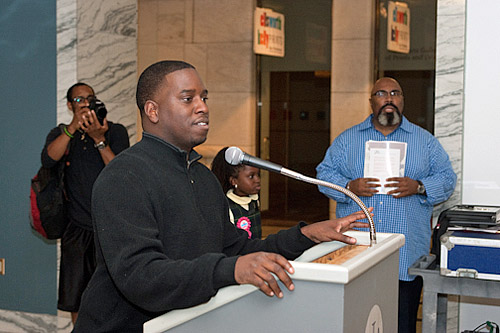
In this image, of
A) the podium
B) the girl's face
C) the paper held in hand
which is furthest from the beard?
the podium

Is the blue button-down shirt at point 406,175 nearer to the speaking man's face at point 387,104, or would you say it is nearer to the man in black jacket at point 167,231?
the speaking man's face at point 387,104

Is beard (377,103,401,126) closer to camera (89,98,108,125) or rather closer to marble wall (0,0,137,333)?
camera (89,98,108,125)

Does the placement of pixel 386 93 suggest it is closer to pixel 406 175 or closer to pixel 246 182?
pixel 406 175

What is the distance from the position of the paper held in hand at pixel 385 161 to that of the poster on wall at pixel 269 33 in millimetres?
4752

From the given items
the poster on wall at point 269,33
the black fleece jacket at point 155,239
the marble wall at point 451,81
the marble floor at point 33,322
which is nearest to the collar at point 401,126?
the marble wall at point 451,81

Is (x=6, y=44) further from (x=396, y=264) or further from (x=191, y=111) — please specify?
(x=396, y=264)

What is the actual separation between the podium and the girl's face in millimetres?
1903

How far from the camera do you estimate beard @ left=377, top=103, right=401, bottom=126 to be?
14.6 ft

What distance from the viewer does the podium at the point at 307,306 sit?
6.05 ft

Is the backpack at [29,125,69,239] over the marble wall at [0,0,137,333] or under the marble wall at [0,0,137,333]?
under

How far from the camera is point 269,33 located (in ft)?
30.1

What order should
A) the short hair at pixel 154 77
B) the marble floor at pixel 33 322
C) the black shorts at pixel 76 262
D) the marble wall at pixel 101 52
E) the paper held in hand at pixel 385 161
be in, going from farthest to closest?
1. the marble floor at pixel 33 322
2. the marble wall at pixel 101 52
3. the black shorts at pixel 76 262
4. the paper held in hand at pixel 385 161
5. the short hair at pixel 154 77

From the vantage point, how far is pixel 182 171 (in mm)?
2365

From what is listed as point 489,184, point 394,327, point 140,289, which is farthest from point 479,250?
point 140,289
